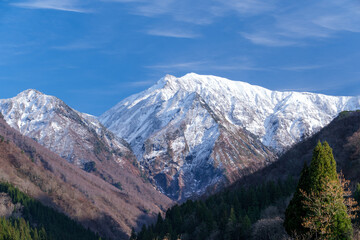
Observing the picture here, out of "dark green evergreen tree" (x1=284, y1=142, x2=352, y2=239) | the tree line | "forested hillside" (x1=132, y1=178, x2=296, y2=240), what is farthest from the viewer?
"forested hillside" (x1=132, y1=178, x2=296, y2=240)

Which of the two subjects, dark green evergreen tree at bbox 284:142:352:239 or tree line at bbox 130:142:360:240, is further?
tree line at bbox 130:142:360:240

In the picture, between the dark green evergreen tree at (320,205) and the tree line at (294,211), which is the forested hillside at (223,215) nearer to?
the tree line at (294,211)

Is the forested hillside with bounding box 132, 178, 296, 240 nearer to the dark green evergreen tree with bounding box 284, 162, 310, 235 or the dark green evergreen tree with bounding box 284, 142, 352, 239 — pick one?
the dark green evergreen tree with bounding box 284, 162, 310, 235

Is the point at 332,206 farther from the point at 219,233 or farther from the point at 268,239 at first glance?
the point at 219,233

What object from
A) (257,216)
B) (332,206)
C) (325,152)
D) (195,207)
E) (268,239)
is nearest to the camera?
(332,206)

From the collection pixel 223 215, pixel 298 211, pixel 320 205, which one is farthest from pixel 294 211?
pixel 223 215

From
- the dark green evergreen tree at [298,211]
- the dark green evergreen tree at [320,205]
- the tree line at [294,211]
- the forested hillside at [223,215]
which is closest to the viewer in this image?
the dark green evergreen tree at [320,205]

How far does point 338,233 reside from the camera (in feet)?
195

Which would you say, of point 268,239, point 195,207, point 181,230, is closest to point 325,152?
point 268,239

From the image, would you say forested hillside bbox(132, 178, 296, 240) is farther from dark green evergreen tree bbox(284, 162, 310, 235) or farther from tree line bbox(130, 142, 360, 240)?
dark green evergreen tree bbox(284, 162, 310, 235)

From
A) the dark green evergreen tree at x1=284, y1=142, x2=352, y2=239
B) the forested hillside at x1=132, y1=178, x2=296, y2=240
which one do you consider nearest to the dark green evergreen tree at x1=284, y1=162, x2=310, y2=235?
the dark green evergreen tree at x1=284, y1=142, x2=352, y2=239

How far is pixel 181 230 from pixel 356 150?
75442mm

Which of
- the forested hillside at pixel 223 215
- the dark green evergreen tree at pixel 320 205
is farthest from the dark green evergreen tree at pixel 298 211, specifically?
the forested hillside at pixel 223 215

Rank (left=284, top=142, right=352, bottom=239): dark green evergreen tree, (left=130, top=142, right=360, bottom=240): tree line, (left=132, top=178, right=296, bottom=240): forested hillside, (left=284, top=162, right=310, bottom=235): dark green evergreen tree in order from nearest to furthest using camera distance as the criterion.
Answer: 1. (left=284, top=142, right=352, bottom=239): dark green evergreen tree
2. (left=130, top=142, right=360, bottom=240): tree line
3. (left=284, top=162, right=310, bottom=235): dark green evergreen tree
4. (left=132, top=178, right=296, bottom=240): forested hillside
